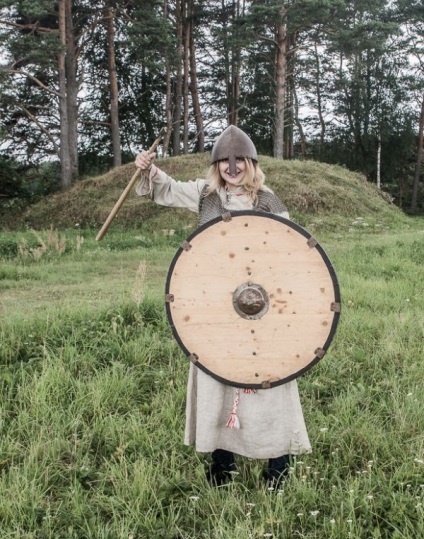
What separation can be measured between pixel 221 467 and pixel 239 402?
1.34 ft

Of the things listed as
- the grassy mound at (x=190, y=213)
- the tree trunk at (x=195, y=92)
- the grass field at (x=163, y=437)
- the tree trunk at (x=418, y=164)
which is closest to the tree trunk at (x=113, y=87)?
the grassy mound at (x=190, y=213)

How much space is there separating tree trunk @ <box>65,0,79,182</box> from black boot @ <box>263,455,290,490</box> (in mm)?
15497

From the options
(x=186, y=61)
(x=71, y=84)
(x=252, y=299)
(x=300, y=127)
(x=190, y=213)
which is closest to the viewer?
(x=252, y=299)

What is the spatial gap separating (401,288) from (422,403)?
265 cm

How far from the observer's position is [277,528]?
6.89 feet

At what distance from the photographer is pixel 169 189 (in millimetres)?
2561

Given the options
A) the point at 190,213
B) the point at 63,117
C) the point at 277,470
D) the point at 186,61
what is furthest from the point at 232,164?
the point at 186,61

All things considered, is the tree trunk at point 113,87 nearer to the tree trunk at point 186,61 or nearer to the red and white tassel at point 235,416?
the tree trunk at point 186,61

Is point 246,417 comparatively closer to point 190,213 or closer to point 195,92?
point 190,213

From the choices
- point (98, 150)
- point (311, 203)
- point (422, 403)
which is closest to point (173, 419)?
point (422, 403)

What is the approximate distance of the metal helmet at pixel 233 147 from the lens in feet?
7.61

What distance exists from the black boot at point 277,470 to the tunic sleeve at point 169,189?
4.01ft

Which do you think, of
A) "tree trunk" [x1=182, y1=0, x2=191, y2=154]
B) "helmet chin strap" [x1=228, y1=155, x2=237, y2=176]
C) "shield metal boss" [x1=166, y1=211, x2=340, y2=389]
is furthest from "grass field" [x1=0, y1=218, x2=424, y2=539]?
"tree trunk" [x1=182, y1=0, x2=191, y2=154]

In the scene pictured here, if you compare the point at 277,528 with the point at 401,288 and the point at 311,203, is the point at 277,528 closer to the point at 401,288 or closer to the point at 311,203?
the point at 401,288
